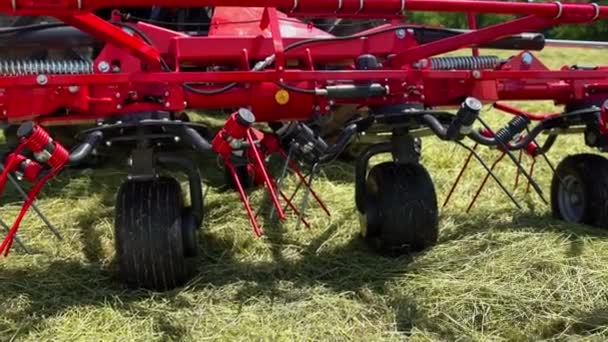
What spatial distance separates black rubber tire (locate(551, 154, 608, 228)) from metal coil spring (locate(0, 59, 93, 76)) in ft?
7.23

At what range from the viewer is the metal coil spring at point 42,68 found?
2.64 m

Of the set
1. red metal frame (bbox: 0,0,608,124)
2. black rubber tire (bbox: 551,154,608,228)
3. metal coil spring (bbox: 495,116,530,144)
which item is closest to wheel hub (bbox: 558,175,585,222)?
black rubber tire (bbox: 551,154,608,228)

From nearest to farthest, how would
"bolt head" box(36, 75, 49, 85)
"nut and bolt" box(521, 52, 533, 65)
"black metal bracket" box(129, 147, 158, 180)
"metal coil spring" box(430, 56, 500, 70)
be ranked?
1. "bolt head" box(36, 75, 49, 85)
2. "black metal bracket" box(129, 147, 158, 180)
3. "metal coil spring" box(430, 56, 500, 70)
4. "nut and bolt" box(521, 52, 533, 65)

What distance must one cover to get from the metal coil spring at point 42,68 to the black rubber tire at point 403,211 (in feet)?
4.03

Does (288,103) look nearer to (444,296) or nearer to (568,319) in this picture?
(444,296)

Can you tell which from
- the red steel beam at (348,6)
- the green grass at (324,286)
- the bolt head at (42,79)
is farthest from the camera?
the bolt head at (42,79)

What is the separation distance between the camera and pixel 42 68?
267 centimetres

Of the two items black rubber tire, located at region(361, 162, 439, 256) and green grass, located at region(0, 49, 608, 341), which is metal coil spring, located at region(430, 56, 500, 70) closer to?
black rubber tire, located at region(361, 162, 439, 256)

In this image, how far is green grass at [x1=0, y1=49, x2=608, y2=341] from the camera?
2.25 metres

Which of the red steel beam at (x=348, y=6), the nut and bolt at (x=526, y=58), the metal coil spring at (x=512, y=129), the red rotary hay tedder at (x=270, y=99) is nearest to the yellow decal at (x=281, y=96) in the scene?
the red rotary hay tedder at (x=270, y=99)

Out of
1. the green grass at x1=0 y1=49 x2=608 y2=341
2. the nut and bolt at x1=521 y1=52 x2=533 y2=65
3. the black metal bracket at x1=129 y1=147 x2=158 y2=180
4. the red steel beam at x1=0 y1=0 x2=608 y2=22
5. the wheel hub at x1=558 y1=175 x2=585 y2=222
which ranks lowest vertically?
the green grass at x1=0 y1=49 x2=608 y2=341

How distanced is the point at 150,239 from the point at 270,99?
2.32 feet

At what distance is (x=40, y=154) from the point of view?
2.28 meters

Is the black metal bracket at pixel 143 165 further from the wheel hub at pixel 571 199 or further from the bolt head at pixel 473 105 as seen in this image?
the wheel hub at pixel 571 199
